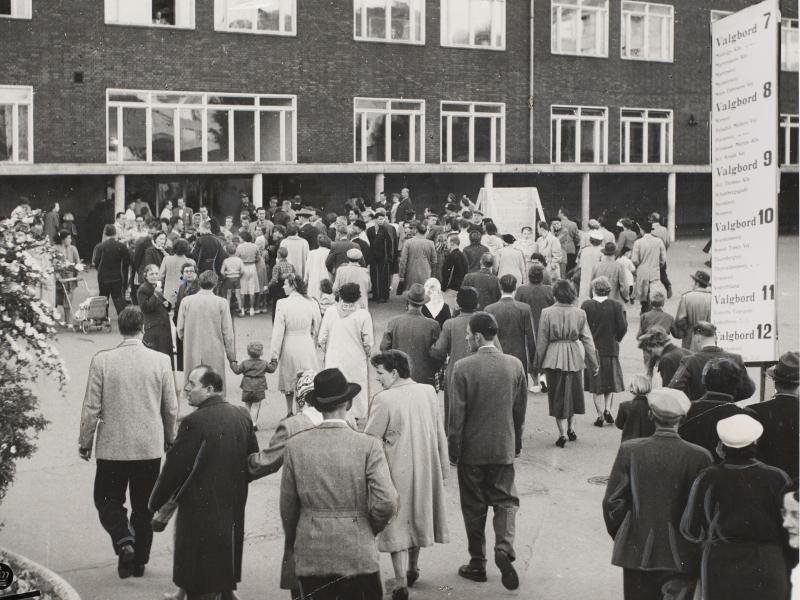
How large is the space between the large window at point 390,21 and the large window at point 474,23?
2.71 feet

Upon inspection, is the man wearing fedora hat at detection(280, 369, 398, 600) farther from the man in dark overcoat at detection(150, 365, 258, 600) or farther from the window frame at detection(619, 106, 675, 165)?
the window frame at detection(619, 106, 675, 165)

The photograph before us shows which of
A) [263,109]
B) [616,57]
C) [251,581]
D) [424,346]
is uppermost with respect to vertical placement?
[616,57]

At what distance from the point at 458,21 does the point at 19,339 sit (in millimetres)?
26648

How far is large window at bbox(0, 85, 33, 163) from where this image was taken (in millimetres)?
26250

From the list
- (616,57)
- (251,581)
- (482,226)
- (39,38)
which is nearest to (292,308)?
(251,581)

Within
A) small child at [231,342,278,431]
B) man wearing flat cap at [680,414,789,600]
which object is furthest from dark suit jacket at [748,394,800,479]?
small child at [231,342,278,431]

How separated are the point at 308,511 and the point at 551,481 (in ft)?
16.3

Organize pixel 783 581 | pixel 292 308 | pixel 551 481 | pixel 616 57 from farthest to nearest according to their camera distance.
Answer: pixel 616 57, pixel 292 308, pixel 551 481, pixel 783 581

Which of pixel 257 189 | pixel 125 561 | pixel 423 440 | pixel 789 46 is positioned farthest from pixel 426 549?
pixel 789 46

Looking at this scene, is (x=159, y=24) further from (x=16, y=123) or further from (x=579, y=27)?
Result: (x=579, y=27)

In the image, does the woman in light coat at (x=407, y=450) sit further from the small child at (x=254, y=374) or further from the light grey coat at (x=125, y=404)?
the small child at (x=254, y=374)

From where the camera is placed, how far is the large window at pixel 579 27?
114 feet

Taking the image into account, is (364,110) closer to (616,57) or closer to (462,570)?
(616,57)

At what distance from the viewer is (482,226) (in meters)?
22.2
